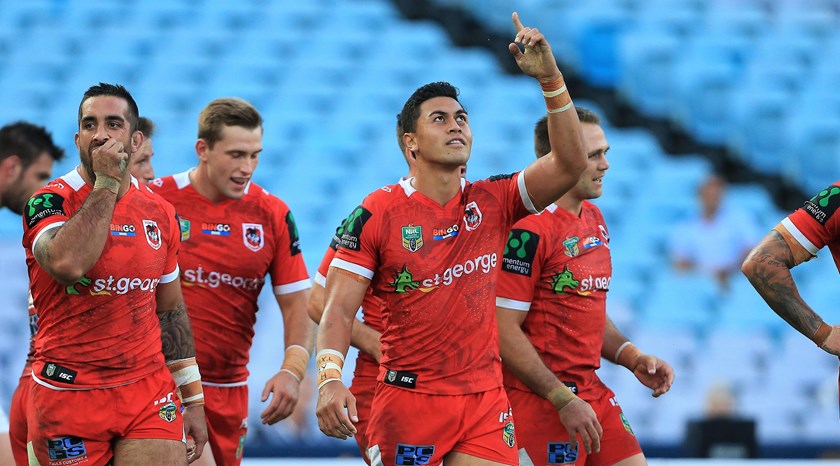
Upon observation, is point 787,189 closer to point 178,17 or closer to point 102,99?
point 178,17

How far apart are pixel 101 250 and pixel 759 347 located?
8353mm

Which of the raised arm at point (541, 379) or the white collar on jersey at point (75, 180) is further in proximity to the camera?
the raised arm at point (541, 379)

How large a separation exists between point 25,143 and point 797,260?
13.8 feet

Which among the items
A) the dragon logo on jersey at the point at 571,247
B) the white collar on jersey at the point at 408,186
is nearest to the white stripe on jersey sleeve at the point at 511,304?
the dragon logo on jersey at the point at 571,247

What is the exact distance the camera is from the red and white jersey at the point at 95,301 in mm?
5188

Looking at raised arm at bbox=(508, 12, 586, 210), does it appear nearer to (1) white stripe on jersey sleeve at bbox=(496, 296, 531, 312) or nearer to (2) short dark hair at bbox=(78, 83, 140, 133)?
(1) white stripe on jersey sleeve at bbox=(496, 296, 531, 312)

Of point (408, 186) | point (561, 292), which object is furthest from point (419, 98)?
point (561, 292)

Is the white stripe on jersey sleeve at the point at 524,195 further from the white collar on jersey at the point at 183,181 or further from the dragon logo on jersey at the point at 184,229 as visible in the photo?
the dragon logo on jersey at the point at 184,229

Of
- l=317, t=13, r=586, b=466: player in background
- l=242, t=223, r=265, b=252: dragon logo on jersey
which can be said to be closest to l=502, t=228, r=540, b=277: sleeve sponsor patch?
l=317, t=13, r=586, b=466: player in background

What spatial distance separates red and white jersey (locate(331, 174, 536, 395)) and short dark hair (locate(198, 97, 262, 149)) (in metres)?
1.61

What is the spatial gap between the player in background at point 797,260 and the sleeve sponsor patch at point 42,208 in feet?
10.3

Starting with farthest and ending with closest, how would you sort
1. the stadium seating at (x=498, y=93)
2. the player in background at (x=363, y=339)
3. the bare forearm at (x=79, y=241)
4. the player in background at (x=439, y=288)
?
the stadium seating at (x=498, y=93) < the player in background at (x=363, y=339) < the player in background at (x=439, y=288) < the bare forearm at (x=79, y=241)

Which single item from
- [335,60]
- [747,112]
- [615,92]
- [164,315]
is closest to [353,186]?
[335,60]

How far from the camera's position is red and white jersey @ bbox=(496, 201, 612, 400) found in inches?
245
